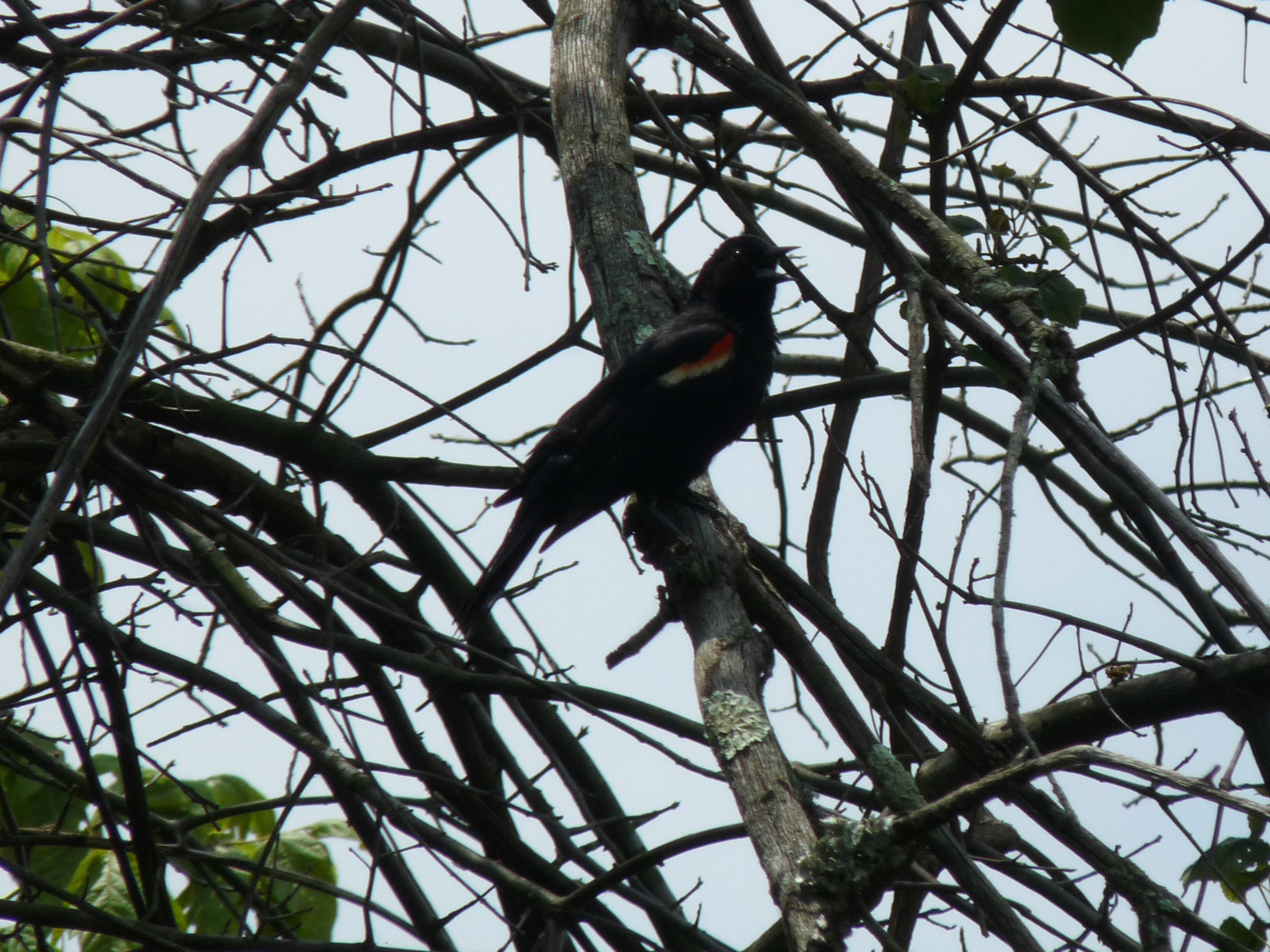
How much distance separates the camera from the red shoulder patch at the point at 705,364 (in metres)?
3.88

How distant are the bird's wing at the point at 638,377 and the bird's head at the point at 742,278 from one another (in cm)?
33

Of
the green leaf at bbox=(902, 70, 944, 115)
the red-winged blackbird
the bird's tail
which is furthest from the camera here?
the red-winged blackbird

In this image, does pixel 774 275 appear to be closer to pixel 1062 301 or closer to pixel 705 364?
pixel 705 364

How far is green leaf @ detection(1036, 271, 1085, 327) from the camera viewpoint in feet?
8.08

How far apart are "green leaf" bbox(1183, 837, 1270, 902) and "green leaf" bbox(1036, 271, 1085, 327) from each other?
1168 mm

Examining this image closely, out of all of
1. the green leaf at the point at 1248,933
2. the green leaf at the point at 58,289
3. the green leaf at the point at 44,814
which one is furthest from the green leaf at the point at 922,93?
the green leaf at the point at 44,814

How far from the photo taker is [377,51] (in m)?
3.90

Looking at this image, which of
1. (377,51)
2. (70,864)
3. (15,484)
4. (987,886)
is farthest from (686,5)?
(70,864)

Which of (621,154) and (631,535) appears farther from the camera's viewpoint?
(631,535)

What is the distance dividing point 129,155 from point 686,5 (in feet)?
5.73

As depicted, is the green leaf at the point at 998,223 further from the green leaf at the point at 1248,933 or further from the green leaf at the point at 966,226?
the green leaf at the point at 1248,933

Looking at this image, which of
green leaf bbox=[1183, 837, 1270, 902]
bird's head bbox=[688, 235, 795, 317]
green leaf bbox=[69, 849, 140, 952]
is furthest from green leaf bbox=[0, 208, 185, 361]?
green leaf bbox=[1183, 837, 1270, 902]

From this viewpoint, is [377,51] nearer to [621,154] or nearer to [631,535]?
[621,154]

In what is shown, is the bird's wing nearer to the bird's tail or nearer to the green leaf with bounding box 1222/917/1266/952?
the bird's tail
